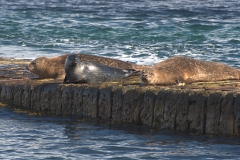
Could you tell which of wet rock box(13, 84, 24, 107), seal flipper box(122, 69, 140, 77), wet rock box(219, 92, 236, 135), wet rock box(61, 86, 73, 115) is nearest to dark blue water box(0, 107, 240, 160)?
wet rock box(219, 92, 236, 135)

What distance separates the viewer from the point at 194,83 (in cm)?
929

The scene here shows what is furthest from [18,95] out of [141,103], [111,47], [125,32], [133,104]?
[125,32]

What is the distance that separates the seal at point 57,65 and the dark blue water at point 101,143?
2.51 meters

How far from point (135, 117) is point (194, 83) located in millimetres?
1431

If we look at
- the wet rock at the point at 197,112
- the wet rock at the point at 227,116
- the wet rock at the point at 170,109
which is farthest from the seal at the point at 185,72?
the wet rock at the point at 227,116

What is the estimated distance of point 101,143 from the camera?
24.6ft

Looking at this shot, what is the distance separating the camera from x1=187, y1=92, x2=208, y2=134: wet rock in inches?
296

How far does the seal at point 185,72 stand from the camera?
30.1 ft

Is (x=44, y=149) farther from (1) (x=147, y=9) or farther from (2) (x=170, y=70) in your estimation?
(1) (x=147, y=9)

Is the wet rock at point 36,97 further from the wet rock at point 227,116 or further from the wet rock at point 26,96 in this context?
the wet rock at point 227,116

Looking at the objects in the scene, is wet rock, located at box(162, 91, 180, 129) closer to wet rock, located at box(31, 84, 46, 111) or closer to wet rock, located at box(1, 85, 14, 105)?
wet rock, located at box(31, 84, 46, 111)

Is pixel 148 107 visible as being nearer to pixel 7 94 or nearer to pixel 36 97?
pixel 36 97

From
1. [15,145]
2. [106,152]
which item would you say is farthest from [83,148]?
[15,145]

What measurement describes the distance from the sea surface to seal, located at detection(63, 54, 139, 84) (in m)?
0.88
